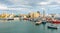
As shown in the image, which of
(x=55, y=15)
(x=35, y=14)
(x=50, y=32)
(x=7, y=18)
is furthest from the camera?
(x=7, y=18)

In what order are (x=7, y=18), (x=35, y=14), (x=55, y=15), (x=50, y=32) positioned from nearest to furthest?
(x=50, y=32) < (x=55, y=15) < (x=35, y=14) < (x=7, y=18)

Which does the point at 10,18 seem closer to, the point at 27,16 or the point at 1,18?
the point at 1,18

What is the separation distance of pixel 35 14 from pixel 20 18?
5.61 metres

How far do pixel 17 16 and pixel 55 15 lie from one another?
8.14 meters

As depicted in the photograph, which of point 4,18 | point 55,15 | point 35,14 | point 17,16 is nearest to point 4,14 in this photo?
point 4,18

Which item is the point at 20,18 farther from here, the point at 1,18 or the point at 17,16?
the point at 1,18

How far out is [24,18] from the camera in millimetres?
25922

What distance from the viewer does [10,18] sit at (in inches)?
1054

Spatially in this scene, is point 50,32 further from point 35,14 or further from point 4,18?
point 4,18

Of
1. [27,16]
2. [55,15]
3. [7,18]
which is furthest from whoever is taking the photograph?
[7,18]

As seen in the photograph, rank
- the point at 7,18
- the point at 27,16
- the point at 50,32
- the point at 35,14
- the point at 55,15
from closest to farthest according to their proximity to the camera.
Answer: the point at 50,32
the point at 55,15
the point at 35,14
the point at 27,16
the point at 7,18

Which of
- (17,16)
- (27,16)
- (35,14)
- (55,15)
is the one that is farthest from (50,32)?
(17,16)

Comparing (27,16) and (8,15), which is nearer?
(27,16)

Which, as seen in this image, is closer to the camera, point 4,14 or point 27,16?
point 27,16
